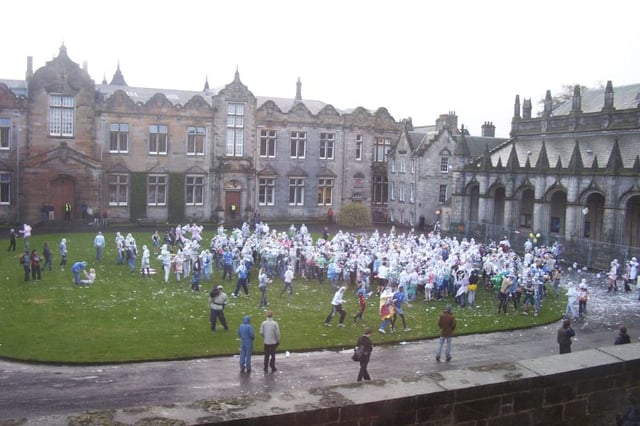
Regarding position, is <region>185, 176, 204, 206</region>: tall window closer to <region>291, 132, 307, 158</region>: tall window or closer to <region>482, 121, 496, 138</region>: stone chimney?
<region>291, 132, 307, 158</region>: tall window

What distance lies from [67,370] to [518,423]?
12965 mm

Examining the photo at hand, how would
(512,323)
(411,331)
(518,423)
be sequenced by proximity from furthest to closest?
(512,323) → (411,331) → (518,423)

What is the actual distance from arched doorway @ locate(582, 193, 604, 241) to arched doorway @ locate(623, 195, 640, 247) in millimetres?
2423

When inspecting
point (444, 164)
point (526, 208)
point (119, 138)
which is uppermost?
point (119, 138)

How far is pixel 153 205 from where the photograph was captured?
52656mm

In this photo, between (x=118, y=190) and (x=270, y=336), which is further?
(x=118, y=190)

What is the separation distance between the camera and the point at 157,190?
52875mm

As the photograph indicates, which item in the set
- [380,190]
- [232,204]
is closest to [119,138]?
[232,204]

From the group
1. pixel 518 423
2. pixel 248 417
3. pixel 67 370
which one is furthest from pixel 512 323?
pixel 248 417

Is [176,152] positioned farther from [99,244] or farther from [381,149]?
[99,244]

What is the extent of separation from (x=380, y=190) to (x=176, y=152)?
20773 millimetres

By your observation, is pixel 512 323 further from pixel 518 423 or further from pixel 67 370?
pixel 518 423

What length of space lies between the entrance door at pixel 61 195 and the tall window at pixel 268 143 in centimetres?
1657

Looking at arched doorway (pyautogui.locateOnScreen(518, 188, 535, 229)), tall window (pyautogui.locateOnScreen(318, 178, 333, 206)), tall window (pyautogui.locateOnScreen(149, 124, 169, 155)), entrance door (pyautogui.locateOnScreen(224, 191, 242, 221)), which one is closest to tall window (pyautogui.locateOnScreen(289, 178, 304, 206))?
tall window (pyautogui.locateOnScreen(318, 178, 333, 206))
